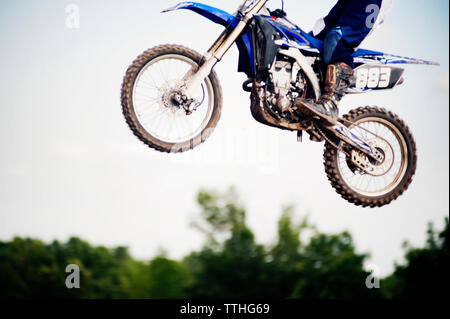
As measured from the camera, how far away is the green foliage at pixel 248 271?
41812mm

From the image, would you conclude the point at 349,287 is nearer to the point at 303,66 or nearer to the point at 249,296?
the point at 249,296

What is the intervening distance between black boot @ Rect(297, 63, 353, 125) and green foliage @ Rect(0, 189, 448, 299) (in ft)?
108

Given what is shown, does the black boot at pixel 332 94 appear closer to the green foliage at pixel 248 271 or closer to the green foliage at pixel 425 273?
the green foliage at pixel 248 271

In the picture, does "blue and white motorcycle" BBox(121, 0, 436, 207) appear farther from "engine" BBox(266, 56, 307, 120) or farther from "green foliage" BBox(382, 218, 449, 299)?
"green foliage" BBox(382, 218, 449, 299)

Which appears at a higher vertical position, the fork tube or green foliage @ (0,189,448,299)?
green foliage @ (0,189,448,299)

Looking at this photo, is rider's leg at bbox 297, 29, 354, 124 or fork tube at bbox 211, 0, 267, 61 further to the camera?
rider's leg at bbox 297, 29, 354, 124

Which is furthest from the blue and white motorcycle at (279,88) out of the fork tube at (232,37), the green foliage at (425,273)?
the green foliage at (425,273)

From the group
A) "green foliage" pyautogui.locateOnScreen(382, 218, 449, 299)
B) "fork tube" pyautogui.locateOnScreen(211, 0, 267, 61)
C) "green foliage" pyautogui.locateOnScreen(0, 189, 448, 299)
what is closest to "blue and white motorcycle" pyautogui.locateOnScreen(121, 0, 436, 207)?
"fork tube" pyautogui.locateOnScreen(211, 0, 267, 61)

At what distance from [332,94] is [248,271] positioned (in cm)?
3828

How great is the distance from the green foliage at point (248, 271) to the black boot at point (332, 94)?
32.8m

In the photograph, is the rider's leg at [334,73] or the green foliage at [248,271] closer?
the rider's leg at [334,73]

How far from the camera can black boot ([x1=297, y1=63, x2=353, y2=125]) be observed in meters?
5.60

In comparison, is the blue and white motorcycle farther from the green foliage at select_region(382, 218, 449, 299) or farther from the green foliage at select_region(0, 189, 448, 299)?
the green foliage at select_region(382, 218, 449, 299)

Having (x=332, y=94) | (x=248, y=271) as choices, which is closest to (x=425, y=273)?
(x=248, y=271)
